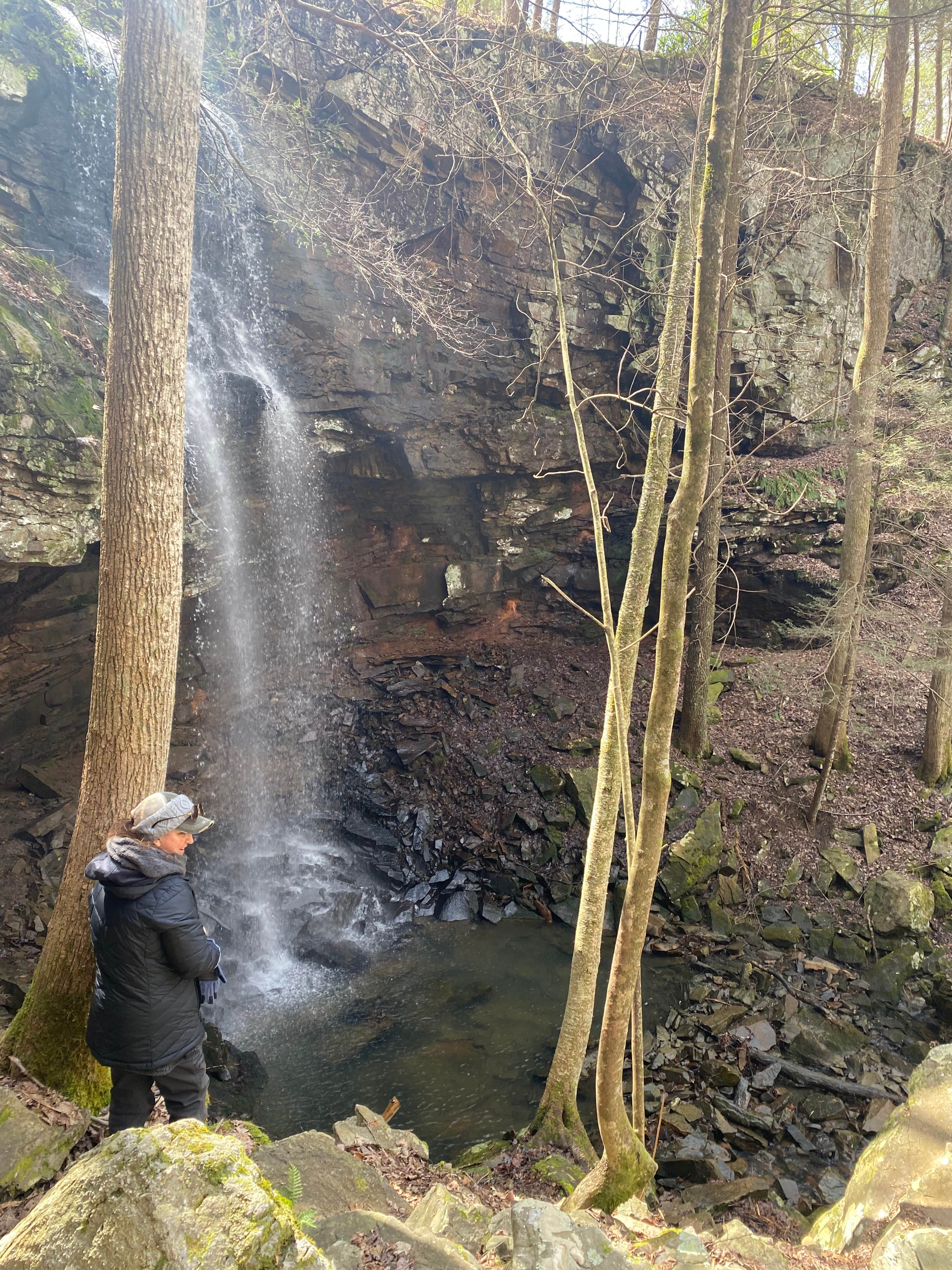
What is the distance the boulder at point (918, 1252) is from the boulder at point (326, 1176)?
2342mm

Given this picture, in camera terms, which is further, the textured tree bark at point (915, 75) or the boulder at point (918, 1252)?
the textured tree bark at point (915, 75)

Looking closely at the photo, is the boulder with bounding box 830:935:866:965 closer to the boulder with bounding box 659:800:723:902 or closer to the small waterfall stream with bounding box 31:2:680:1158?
the boulder with bounding box 659:800:723:902

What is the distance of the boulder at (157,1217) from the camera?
1.66m

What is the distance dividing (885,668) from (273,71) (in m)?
13.1

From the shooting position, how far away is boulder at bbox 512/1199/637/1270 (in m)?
2.71

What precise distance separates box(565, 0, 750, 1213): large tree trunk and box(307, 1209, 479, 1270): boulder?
163 centimetres

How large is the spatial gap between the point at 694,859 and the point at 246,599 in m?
7.91

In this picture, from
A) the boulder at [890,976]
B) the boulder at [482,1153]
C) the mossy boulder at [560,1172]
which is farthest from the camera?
the boulder at [890,976]

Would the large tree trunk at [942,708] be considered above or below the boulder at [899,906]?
above

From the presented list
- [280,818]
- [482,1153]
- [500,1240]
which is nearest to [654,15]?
[500,1240]

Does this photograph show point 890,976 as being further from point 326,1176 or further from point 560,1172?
point 326,1176

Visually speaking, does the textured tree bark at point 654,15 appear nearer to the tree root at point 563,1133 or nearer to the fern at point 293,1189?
the fern at point 293,1189

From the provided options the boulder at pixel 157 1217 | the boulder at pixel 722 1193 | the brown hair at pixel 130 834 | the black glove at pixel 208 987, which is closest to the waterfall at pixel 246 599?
the boulder at pixel 722 1193

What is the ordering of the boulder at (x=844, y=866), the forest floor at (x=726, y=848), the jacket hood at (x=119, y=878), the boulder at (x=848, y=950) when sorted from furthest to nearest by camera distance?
1. the boulder at (x=844, y=866)
2. the boulder at (x=848, y=950)
3. the forest floor at (x=726, y=848)
4. the jacket hood at (x=119, y=878)
